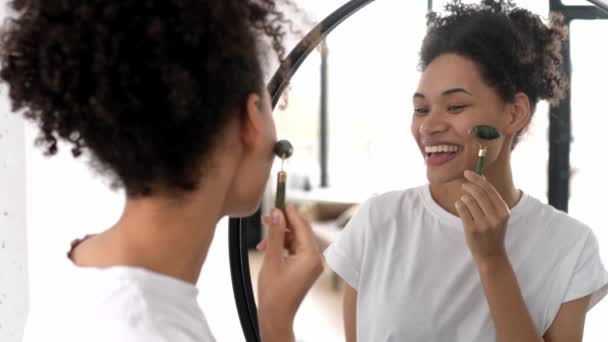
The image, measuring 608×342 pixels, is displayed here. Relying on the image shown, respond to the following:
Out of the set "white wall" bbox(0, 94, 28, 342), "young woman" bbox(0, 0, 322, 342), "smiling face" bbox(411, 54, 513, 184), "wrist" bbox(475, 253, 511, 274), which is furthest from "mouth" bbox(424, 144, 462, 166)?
"white wall" bbox(0, 94, 28, 342)

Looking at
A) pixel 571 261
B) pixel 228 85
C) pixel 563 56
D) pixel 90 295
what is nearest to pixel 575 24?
pixel 563 56

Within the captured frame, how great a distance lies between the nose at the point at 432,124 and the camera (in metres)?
0.61

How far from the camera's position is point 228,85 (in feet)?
1.39

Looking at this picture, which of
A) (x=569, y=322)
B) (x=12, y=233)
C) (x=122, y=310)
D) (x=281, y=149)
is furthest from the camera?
(x=12, y=233)

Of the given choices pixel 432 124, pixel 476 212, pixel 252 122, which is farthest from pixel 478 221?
pixel 252 122

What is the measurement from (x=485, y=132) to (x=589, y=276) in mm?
168

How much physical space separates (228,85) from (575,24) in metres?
0.37

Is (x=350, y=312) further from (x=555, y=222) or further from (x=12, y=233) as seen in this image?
(x=12, y=233)

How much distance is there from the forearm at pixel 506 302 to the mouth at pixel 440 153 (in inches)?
4.2

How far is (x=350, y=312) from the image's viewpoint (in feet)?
2.25

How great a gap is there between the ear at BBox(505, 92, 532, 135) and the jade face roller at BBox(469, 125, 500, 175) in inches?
0.6

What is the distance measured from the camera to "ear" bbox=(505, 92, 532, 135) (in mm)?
610

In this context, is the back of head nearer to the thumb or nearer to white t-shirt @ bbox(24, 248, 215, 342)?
the thumb

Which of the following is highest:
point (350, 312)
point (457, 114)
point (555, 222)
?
point (457, 114)
